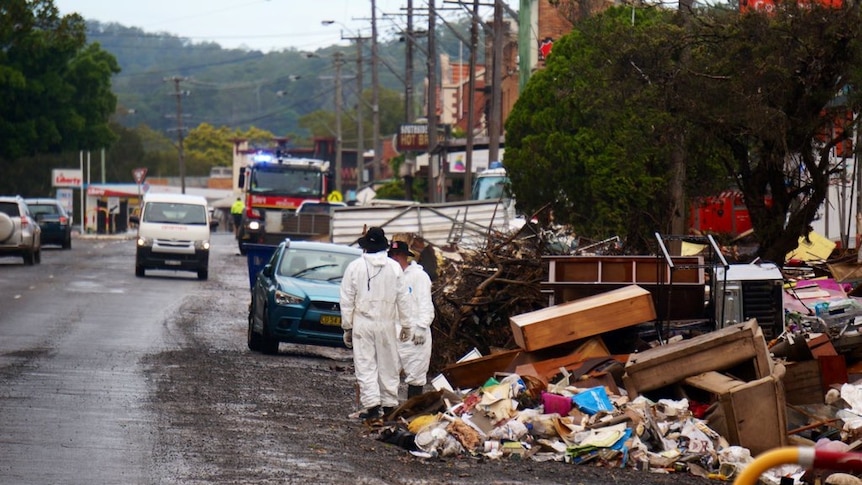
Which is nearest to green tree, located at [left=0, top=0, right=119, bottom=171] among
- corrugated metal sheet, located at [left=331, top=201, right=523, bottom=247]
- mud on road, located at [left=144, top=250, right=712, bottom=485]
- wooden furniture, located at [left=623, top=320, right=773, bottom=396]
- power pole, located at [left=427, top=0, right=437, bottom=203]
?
power pole, located at [left=427, top=0, right=437, bottom=203]

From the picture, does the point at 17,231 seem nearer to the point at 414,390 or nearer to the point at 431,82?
the point at 431,82

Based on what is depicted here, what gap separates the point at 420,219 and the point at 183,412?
1789 cm

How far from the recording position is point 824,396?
41.5ft

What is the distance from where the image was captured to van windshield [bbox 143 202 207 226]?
3569 cm

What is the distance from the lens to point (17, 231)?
37469 millimetres

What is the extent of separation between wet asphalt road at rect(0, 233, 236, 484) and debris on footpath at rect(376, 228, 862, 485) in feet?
7.73

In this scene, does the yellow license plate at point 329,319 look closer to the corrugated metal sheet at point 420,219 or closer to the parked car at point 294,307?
the parked car at point 294,307

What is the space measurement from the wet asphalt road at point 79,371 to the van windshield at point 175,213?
5.39 ft

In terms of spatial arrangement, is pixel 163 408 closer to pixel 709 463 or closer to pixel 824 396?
pixel 709 463

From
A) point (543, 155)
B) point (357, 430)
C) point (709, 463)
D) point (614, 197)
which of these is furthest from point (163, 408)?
point (543, 155)

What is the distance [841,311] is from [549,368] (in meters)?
3.45

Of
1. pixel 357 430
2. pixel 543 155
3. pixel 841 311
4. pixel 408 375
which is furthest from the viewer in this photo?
pixel 543 155

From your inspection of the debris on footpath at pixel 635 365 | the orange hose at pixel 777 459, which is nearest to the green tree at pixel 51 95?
the debris on footpath at pixel 635 365

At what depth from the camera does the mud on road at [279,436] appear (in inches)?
375
